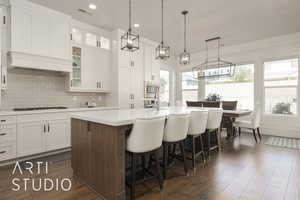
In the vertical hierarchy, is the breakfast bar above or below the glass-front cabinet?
below

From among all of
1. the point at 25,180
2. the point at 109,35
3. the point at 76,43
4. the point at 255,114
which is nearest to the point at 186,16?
the point at 109,35

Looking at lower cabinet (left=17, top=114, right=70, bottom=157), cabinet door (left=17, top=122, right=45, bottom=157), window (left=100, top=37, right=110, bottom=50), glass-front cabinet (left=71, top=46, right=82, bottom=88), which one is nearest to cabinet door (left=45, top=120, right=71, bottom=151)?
lower cabinet (left=17, top=114, right=70, bottom=157)

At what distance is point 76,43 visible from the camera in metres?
3.94

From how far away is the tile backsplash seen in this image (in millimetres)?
3279

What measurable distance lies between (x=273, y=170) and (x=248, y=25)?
3.49 meters

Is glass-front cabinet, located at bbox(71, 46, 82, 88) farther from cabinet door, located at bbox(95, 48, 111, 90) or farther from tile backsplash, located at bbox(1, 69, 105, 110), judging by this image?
cabinet door, located at bbox(95, 48, 111, 90)

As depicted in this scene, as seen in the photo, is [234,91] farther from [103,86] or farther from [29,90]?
[29,90]

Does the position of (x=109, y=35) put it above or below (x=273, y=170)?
above

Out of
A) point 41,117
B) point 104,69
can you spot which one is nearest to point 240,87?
point 104,69

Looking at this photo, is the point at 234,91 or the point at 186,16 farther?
the point at 234,91

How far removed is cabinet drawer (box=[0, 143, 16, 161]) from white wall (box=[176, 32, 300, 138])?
6.10 m

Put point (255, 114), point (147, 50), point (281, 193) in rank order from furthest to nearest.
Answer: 1. point (147, 50)
2. point (255, 114)
3. point (281, 193)

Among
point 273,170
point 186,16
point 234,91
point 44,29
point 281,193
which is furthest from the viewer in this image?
point 234,91

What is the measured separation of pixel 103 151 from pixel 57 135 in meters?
2.07
